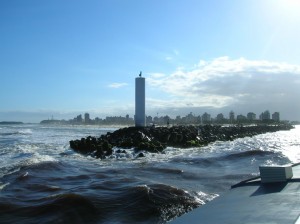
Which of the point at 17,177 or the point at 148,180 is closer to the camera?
the point at 148,180

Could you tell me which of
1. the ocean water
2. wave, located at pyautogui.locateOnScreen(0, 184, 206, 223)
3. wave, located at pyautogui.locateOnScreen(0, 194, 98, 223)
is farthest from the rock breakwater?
wave, located at pyautogui.locateOnScreen(0, 194, 98, 223)

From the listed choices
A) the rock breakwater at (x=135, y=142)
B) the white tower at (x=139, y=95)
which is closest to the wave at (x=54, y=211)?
the rock breakwater at (x=135, y=142)

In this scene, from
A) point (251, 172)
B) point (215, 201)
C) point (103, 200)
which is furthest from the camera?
point (251, 172)

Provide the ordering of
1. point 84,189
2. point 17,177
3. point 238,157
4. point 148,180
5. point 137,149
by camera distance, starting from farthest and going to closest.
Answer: point 137,149 → point 238,157 → point 17,177 → point 148,180 → point 84,189

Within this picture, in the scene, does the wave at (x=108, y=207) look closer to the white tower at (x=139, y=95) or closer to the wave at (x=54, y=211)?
the wave at (x=54, y=211)

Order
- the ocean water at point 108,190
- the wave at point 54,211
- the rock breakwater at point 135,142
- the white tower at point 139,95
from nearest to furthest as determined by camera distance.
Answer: the wave at point 54,211
the ocean water at point 108,190
the rock breakwater at point 135,142
the white tower at point 139,95

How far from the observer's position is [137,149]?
14797 mm

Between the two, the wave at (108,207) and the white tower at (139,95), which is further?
the white tower at (139,95)

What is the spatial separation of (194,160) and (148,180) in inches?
187

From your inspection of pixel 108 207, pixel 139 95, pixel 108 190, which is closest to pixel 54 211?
pixel 108 207

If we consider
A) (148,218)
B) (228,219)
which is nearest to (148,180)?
(148,218)

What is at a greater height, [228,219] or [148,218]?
[228,219]

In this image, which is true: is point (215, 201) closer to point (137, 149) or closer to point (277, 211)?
point (277, 211)

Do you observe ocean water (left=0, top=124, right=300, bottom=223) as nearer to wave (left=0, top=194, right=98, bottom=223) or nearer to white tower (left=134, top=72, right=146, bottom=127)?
wave (left=0, top=194, right=98, bottom=223)
